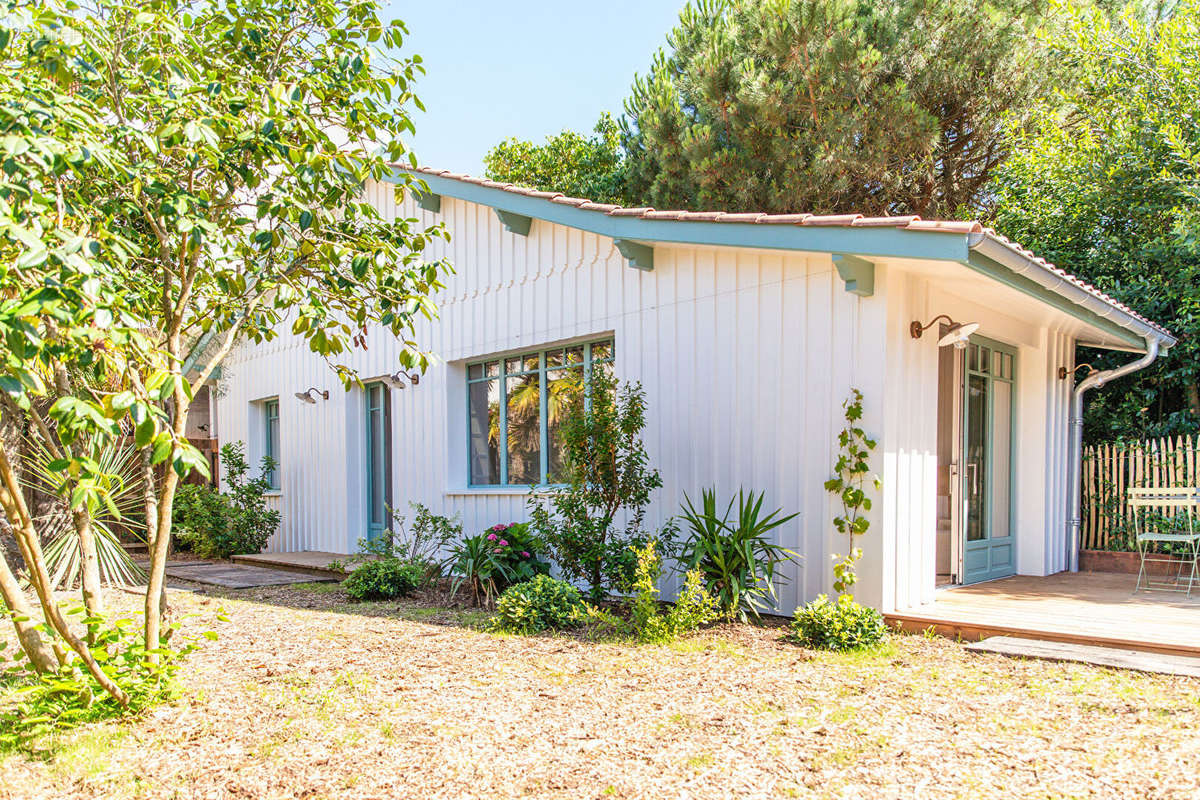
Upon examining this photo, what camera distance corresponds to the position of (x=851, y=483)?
20.5 ft

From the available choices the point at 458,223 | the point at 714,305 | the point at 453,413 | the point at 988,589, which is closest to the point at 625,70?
the point at 458,223

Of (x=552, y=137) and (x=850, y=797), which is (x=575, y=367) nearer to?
(x=850, y=797)

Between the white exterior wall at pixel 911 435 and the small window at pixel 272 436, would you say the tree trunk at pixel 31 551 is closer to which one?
the white exterior wall at pixel 911 435

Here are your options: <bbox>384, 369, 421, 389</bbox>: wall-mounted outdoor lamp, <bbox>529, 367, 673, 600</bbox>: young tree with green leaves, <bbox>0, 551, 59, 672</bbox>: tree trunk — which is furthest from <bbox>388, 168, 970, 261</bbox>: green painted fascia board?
<bbox>0, 551, 59, 672</bbox>: tree trunk

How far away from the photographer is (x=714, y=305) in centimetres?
714

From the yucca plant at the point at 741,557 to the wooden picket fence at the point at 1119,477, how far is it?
4965 millimetres

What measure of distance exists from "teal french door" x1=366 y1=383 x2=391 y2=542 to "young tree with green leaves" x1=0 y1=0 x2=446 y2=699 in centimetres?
564

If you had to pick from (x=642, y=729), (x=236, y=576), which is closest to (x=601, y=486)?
(x=642, y=729)

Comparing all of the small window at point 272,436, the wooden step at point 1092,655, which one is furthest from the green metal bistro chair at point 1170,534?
the small window at point 272,436

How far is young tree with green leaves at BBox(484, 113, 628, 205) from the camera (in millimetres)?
19359

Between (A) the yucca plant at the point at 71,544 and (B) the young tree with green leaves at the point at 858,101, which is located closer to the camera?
(A) the yucca plant at the point at 71,544

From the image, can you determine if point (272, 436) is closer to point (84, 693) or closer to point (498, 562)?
point (498, 562)

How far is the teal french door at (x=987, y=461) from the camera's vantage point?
26.0ft

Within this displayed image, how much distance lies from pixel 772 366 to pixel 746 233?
102cm
